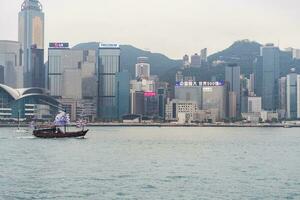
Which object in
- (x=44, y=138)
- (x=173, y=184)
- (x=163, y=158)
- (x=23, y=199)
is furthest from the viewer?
(x=44, y=138)

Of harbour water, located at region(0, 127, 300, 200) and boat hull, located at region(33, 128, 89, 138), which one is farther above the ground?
boat hull, located at region(33, 128, 89, 138)

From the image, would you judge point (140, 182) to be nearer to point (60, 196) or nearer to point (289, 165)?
point (60, 196)

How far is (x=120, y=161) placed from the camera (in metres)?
56.9

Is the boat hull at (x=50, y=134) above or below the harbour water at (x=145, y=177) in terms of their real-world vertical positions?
above

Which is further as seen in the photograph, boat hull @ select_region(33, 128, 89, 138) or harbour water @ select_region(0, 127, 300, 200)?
boat hull @ select_region(33, 128, 89, 138)

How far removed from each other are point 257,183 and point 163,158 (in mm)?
20336

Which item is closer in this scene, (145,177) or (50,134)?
(145,177)

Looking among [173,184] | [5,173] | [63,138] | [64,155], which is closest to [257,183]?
[173,184]

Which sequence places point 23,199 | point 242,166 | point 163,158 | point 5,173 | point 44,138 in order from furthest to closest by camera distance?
point 44,138 → point 163,158 → point 242,166 → point 5,173 → point 23,199

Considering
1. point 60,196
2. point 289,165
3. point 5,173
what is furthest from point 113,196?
point 289,165

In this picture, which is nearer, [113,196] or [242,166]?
[113,196]

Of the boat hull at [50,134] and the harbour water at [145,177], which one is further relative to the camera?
the boat hull at [50,134]

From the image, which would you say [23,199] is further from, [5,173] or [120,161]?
[120,161]

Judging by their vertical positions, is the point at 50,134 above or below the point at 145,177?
above
